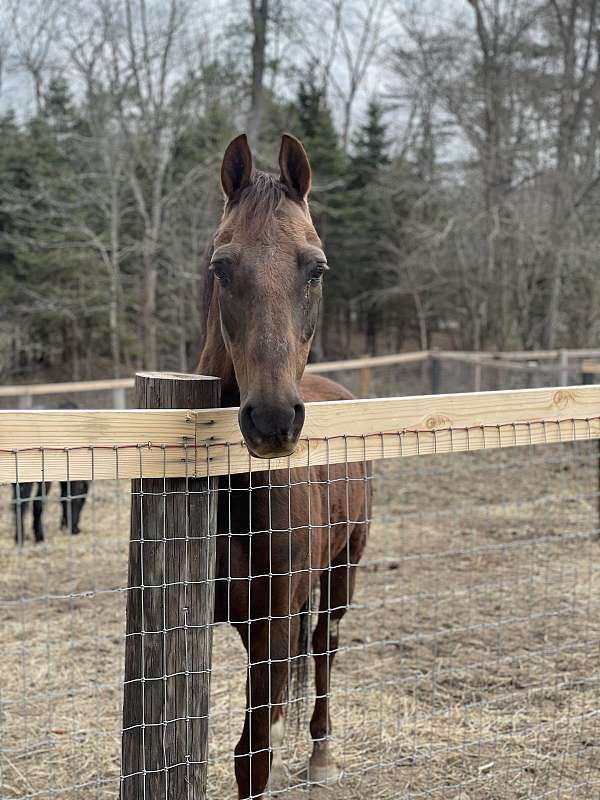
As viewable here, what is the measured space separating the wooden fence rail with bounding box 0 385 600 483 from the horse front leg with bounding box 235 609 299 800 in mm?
662

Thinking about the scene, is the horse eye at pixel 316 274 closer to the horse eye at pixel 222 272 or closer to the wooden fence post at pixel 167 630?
the horse eye at pixel 222 272

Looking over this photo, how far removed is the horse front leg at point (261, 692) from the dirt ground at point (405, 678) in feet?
0.48

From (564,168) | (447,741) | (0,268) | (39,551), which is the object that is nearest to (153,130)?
(0,268)

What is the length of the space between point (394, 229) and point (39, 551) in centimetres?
1838

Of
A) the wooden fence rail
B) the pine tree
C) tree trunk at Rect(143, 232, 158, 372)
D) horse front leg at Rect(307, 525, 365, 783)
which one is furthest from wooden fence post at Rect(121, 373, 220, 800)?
the pine tree

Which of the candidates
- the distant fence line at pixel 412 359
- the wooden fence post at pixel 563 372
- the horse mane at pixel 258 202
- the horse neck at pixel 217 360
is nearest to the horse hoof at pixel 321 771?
the horse neck at pixel 217 360

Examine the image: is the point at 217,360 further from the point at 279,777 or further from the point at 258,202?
the point at 279,777

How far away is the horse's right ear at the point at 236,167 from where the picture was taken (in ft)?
7.28

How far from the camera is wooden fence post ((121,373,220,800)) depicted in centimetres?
194

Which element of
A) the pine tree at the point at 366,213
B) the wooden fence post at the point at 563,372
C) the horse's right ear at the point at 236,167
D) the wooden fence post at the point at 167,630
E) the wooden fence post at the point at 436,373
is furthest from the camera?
the pine tree at the point at 366,213

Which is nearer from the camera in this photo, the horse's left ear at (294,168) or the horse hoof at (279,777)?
the horse's left ear at (294,168)

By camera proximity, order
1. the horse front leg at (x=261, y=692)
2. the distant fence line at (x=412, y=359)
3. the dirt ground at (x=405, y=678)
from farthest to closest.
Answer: the distant fence line at (x=412, y=359) → the dirt ground at (x=405, y=678) → the horse front leg at (x=261, y=692)

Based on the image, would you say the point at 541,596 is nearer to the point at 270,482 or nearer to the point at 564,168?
the point at 270,482

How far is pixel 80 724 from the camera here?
368 cm
